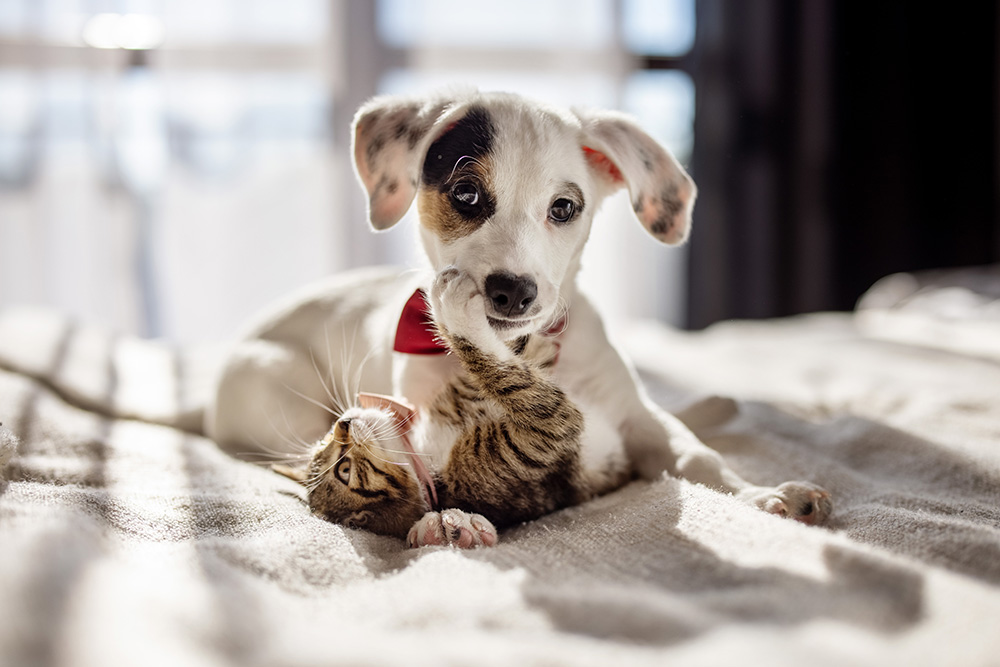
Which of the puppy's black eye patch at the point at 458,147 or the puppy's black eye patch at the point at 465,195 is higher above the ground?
the puppy's black eye patch at the point at 458,147

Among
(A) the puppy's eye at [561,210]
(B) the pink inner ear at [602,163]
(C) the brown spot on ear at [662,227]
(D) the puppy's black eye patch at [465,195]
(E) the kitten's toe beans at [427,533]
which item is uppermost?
(B) the pink inner ear at [602,163]

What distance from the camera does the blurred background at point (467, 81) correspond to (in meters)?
3.64

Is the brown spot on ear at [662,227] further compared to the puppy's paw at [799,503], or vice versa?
the brown spot on ear at [662,227]

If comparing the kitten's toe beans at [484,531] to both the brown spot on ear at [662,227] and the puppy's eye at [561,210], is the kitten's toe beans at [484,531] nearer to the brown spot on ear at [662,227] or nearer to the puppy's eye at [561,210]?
the puppy's eye at [561,210]

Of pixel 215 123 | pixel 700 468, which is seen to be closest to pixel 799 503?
pixel 700 468

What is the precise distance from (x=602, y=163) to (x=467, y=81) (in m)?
1.98

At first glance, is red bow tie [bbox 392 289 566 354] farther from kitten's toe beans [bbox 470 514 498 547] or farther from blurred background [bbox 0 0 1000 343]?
blurred background [bbox 0 0 1000 343]

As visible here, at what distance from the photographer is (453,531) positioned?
0.99m

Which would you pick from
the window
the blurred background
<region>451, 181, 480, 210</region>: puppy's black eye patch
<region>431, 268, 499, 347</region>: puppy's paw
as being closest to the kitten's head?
<region>431, 268, 499, 347</region>: puppy's paw

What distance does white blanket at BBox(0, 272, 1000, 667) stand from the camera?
62 centimetres

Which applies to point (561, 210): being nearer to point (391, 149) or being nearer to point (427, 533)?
point (391, 149)

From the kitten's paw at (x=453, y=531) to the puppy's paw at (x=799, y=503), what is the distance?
1.34ft

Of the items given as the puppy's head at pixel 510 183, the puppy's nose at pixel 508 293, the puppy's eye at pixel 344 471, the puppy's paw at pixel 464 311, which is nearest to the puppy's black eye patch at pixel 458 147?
the puppy's head at pixel 510 183

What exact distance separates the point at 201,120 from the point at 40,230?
933 mm
